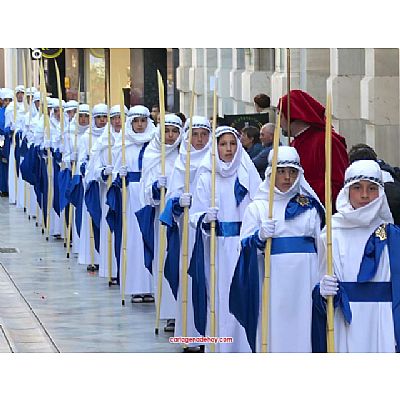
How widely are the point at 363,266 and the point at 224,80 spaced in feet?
40.6

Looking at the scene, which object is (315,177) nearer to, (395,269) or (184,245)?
(184,245)

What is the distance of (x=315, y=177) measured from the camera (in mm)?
12102

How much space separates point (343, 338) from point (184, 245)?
2757mm

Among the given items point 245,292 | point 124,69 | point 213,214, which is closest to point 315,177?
point 213,214

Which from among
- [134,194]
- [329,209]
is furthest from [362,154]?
[134,194]

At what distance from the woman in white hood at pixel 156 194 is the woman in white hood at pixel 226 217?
1.56 m

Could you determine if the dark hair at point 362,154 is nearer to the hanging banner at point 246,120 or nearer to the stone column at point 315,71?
the hanging banner at point 246,120

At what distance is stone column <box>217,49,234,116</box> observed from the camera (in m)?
20.7

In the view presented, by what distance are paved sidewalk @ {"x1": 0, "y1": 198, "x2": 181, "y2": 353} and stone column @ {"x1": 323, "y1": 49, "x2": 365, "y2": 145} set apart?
2577 millimetres

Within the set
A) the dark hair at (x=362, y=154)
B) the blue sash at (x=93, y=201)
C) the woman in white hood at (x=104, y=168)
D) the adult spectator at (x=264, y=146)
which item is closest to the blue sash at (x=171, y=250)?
the adult spectator at (x=264, y=146)

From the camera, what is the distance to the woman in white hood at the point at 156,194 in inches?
530

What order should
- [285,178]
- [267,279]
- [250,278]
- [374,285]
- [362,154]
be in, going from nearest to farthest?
1. [374,285]
2. [285,178]
3. [267,279]
4. [250,278]
5. [362,154]

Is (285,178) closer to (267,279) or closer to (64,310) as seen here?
(267,279)

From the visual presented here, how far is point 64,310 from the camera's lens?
47.4ft
